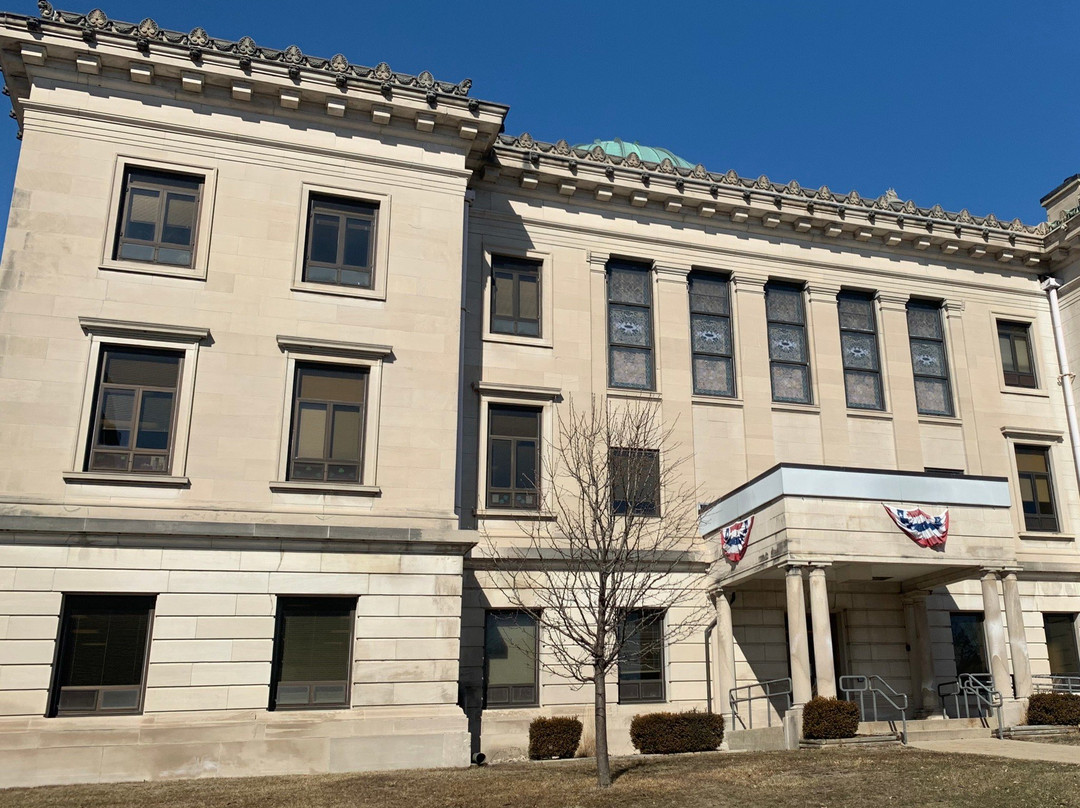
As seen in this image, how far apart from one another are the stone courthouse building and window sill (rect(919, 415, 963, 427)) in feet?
0.43

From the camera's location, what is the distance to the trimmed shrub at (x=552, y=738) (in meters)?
22.0

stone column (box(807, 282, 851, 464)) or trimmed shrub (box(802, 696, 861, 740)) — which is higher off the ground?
stone column (box(807, 282, 851, 464))

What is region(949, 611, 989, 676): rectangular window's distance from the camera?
1041 inches

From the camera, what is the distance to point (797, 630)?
68.2 feet

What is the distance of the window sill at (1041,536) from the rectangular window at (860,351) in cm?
546

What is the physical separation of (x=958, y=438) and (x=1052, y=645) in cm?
635

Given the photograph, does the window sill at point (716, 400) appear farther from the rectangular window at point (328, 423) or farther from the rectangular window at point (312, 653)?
the rectangular window at point (312, 653)

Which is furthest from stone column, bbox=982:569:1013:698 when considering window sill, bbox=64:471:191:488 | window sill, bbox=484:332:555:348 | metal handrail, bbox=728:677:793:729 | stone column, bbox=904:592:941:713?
window sill, bbox=64:471:191:488

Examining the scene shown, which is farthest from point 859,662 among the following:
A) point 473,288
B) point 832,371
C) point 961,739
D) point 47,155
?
point 47,155

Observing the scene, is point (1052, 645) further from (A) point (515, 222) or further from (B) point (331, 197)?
(B) point (331, 197)

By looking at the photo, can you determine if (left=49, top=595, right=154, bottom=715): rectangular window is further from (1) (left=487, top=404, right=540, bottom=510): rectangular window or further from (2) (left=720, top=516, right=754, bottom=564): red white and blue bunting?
(2) (left=720, top=516, right=754, bottom=564): red white and blue bunting

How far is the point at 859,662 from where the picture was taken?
25.4 meters

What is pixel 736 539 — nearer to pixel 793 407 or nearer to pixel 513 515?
pixel 513 515

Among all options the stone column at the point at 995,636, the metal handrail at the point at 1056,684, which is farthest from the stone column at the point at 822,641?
the metal handrail at the point at 1056,684
